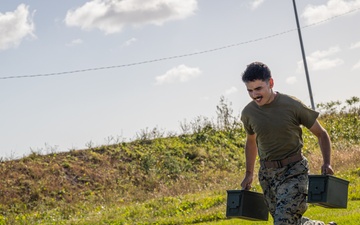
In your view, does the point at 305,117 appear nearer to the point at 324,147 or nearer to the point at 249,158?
the point at 324,147

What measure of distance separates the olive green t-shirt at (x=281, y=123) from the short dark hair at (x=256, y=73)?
1.17ft

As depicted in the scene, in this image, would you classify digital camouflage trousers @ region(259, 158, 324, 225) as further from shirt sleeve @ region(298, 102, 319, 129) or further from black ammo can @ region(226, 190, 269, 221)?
shirt sleeve @ region(298, 102, 319, 129)

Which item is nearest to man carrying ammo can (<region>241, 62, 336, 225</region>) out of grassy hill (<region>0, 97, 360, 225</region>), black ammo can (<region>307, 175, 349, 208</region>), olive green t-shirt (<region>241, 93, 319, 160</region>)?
olive green t-shirt (<region>241, 93, 319, 160</region>)

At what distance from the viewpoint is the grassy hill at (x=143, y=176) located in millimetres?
17078

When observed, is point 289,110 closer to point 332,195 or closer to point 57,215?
point 332,195

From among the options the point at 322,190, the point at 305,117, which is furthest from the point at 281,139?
the point at 322,190

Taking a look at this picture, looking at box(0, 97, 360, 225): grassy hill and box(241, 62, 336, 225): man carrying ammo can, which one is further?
box(0, 97, 360, 225): grassy hill

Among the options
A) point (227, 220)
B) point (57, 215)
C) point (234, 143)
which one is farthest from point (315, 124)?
point (234, 143)

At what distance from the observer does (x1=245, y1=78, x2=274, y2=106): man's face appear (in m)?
7.71

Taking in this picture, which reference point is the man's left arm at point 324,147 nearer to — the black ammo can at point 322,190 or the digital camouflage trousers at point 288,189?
the black ammo can at point 322,190

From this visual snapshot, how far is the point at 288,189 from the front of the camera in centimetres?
775

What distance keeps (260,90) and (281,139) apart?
23.6 inches

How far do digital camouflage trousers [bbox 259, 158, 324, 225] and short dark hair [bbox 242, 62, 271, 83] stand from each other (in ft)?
3.30

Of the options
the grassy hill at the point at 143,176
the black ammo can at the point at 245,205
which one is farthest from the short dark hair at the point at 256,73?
the grassy hill at the point at 143,176
